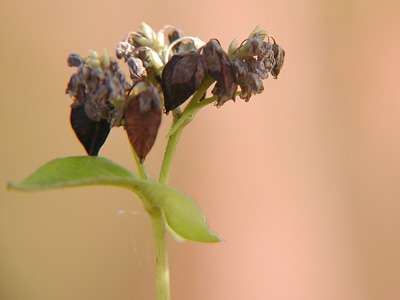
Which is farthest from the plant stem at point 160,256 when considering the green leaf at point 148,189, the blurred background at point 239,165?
the blurred background at point 239,165

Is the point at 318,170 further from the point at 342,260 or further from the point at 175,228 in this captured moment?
the point at 175,228

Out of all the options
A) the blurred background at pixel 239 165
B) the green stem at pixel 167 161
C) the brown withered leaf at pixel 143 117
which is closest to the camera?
the brown withered leaf at pixel 143 117

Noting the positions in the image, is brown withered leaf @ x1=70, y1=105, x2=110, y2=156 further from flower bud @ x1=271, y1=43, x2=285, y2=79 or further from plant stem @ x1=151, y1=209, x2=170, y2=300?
flower bud @ x1=271, y1=43, x2=285, y2=79

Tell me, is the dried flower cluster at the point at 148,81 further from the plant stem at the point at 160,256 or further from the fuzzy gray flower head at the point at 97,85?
the plant stem at the point at 160,256

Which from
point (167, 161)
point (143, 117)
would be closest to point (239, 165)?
point (167, 161)

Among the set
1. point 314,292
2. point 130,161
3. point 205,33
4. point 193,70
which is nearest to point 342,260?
point 314,292

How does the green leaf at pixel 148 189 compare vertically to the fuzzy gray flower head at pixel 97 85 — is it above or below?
below

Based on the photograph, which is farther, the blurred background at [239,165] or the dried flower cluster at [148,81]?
the blurred background at [239,165]

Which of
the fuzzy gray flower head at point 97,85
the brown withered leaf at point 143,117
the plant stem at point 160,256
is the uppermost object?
the fuzzy gray flower head at point 97,85
